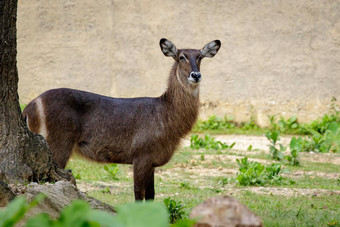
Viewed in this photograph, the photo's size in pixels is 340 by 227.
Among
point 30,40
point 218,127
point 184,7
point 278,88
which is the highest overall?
point 184,7

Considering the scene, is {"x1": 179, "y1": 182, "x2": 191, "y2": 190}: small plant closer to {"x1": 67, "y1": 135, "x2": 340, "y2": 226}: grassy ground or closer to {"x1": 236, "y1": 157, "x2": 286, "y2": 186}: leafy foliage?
{"x1": 67, "y1": 135, "x2": 340, "y2": 226}: grassy ground

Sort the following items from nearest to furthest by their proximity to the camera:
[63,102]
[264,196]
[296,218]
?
[296,218]
[63,102]
[264,196]

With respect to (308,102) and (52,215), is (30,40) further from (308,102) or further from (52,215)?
(52,215)

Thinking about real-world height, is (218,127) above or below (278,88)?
below

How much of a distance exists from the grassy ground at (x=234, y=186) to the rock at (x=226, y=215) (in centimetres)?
317

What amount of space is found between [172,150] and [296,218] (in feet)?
4.93

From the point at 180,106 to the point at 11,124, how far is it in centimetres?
232

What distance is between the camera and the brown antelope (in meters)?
5.63

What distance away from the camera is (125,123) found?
232 inches

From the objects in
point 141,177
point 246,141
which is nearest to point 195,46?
point 246,141

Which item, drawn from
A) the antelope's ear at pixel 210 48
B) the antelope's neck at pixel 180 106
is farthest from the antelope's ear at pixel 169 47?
the antelope's ear at pixel 210 48

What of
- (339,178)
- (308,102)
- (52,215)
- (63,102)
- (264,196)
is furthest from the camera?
(308,102)

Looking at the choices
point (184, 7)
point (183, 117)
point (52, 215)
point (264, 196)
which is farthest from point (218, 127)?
point (52, 215)

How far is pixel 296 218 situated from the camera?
5340mm
